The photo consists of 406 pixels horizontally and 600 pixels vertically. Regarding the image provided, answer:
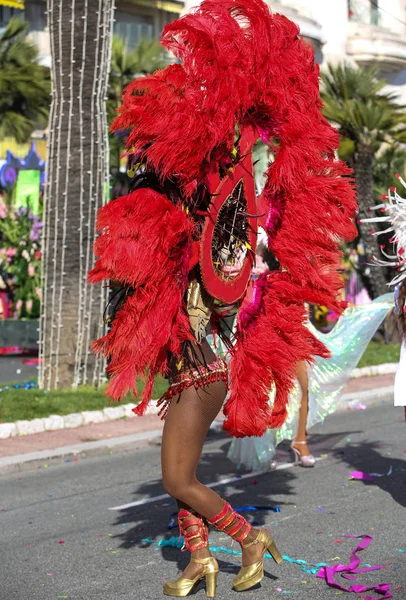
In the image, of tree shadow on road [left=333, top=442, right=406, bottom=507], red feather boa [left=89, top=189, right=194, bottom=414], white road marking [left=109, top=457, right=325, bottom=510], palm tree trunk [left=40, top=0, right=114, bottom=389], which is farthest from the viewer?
palm tree trunk [left=40, top=0, right=114, bottom=389]

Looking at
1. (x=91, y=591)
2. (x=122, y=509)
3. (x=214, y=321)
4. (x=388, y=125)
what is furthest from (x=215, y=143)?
(x=388, y=125)

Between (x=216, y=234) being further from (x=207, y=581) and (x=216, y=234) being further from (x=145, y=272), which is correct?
(x=207, y=581)

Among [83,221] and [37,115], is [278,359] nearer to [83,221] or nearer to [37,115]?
[83,221]

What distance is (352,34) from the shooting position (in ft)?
119

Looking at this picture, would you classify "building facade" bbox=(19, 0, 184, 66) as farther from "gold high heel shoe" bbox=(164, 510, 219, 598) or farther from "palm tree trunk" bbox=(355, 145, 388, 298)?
"gold high heel shoe" bbox=(164, 510, 219, 598)

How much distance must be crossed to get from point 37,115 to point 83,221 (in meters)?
13.6

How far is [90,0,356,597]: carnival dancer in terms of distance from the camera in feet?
15.5

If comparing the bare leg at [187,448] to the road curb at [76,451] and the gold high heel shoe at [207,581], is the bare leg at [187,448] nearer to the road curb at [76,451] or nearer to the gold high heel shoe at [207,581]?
the gold high heel shoe at [207,581]

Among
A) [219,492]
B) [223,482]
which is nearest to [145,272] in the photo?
[219,492]

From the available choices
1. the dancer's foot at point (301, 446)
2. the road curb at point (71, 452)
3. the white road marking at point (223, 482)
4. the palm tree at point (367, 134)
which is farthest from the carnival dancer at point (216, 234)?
the palm tree at point (367, 134)

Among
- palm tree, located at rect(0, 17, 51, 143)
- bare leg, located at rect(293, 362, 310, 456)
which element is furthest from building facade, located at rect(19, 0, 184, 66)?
bare leg, located at rect(293, 362, 310, 456)

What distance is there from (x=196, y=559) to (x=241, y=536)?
0.24 meters

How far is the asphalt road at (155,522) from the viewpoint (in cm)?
538

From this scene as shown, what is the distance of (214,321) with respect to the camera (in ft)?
17.2
